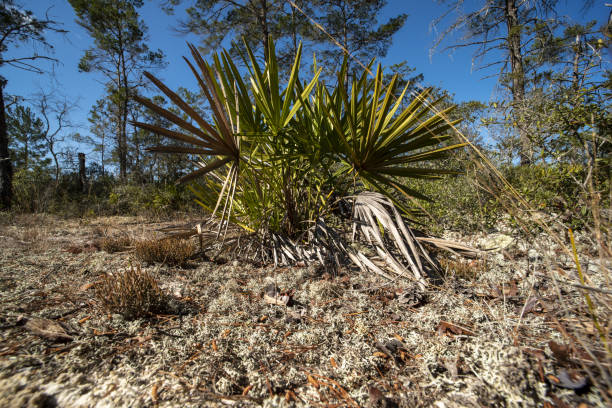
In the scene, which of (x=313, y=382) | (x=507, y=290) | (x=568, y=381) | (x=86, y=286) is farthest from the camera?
(x=86, y=286)

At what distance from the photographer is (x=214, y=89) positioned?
1421mm

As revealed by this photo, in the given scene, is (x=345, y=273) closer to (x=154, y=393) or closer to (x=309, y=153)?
(x=309, y=153)

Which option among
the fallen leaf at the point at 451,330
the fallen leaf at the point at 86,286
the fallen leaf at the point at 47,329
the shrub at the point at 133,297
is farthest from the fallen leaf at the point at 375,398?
the fallen leaf at the point at 86,286

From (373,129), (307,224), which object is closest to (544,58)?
(373,129)

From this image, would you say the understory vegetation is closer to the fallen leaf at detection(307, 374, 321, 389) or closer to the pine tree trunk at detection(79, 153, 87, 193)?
the fallen leaf at detection(307, 374, 321, 389)

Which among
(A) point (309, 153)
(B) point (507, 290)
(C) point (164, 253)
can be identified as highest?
(A) point (309, 153)

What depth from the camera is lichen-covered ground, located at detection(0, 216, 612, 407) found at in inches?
28.7

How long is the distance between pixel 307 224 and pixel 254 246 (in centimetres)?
53

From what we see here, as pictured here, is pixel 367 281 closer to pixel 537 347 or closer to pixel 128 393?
pixel 537 347

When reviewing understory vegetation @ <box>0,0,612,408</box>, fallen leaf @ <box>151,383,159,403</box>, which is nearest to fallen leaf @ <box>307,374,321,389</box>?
understory vegetation @ <box>0,0,612,408</box>

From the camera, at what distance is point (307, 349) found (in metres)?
1.00

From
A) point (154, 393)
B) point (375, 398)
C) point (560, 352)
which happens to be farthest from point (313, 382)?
point (560, 352)

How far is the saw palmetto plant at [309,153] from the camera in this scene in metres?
1.52

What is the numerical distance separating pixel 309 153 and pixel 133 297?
1.42 m
